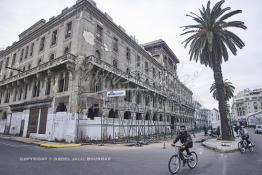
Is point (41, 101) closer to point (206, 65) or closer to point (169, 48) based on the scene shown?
point (206, 65)

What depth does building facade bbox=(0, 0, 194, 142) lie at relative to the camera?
19.6 meters

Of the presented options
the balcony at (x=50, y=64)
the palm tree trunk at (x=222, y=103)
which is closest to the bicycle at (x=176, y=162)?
the palm tree trunk at (x=222, y=103)

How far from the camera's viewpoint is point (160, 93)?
122 feet

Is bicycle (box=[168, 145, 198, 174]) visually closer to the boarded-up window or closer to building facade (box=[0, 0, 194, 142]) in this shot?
building facade (box=[0, 0, 194, 142])

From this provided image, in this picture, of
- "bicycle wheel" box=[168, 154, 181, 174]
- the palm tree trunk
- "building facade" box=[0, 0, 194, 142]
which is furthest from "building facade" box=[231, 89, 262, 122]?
"bicycle wheel" box=[168, 154, 181, 174]

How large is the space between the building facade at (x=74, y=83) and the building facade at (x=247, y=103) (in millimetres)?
103659

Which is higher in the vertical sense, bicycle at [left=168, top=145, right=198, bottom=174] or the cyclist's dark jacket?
the cyclist's dark jacket

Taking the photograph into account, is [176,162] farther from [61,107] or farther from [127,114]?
[127,114]

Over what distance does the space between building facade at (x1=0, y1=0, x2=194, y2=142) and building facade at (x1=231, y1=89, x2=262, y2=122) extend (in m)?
104

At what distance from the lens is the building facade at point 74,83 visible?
19641 millimetres

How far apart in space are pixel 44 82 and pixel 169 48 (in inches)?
1356

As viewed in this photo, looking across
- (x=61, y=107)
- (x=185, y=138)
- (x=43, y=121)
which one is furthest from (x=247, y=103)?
(x=185, y=138)

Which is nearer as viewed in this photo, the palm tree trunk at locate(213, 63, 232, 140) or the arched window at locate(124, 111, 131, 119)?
the palm tree trunk at locate(213, 63, 232, 140)

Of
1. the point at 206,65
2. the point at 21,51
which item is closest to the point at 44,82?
the point at 21,51
